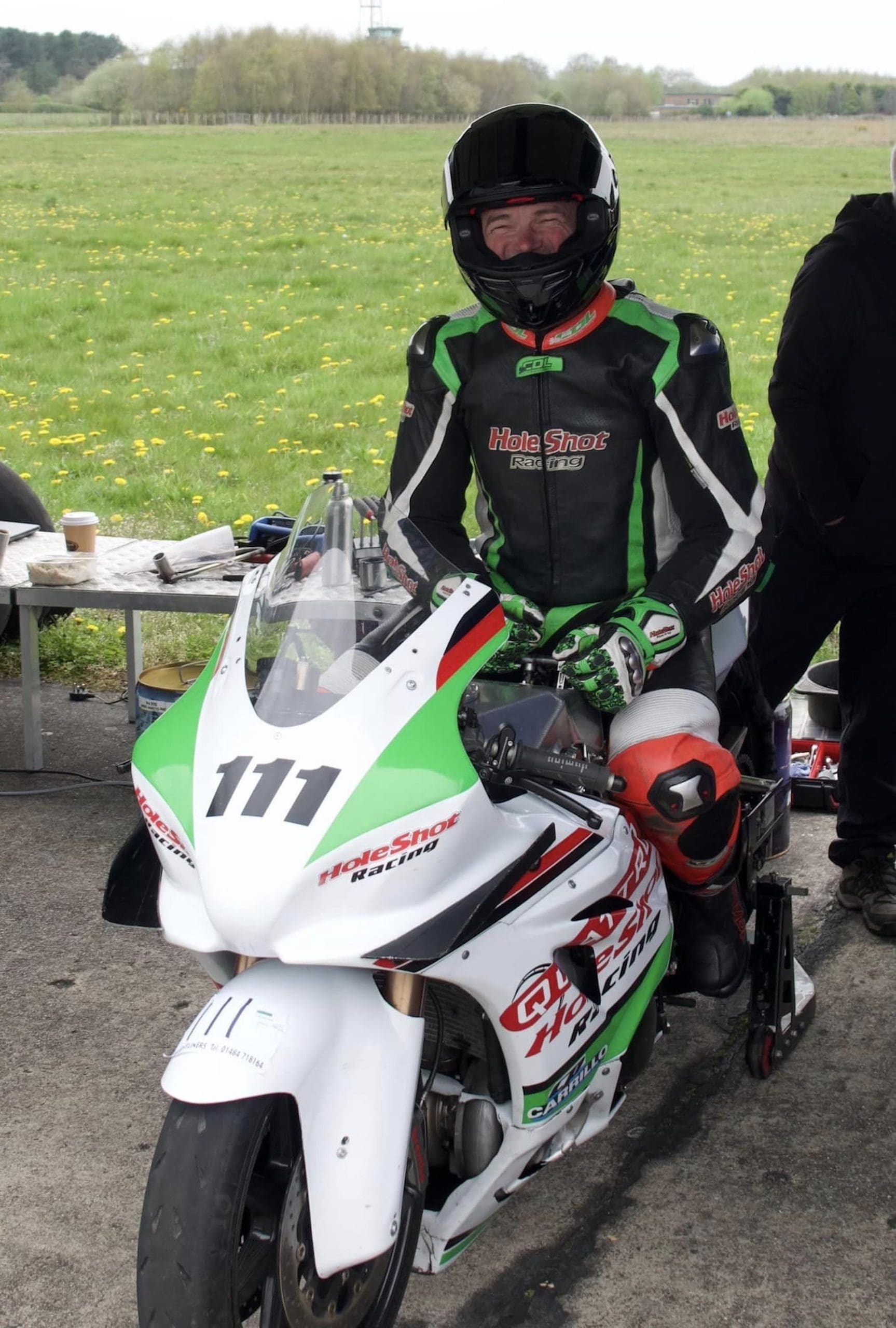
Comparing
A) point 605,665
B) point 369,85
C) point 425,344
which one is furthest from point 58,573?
point 369,85

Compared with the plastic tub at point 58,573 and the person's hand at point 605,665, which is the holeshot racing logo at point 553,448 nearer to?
the person's hand at point 605,665

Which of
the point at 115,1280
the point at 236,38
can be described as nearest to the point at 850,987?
the point at 115,1280

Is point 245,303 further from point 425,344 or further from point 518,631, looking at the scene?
point 518,631

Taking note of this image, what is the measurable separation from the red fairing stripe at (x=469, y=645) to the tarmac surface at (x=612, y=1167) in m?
1.14

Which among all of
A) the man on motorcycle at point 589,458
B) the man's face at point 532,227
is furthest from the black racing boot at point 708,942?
the man's face at point 532,227

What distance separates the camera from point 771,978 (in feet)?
11.0

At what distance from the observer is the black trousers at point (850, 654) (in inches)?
161

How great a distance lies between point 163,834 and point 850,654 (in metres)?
2.49

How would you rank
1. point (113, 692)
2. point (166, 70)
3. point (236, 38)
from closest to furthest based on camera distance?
point (113, 692) → point (236, 38) → point (166, 70)

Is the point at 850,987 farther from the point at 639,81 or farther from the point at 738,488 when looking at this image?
the point at 639,81

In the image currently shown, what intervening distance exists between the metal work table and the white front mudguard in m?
2.64

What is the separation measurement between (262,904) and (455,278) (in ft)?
48.9

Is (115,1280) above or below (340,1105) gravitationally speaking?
below

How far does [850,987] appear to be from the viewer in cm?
383
